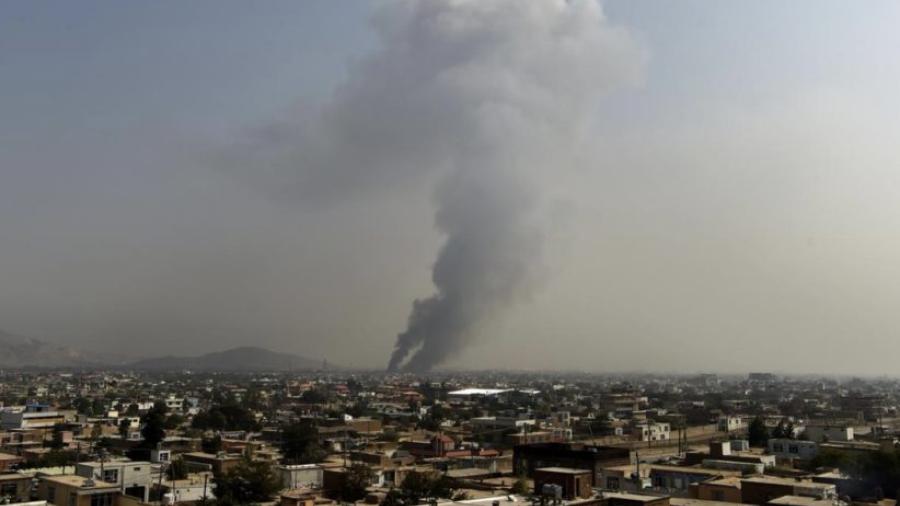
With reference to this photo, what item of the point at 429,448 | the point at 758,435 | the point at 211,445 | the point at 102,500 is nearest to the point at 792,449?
the point at 758,435

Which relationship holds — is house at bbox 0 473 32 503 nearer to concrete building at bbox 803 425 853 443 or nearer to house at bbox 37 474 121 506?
house at bbox 37 474 121 506

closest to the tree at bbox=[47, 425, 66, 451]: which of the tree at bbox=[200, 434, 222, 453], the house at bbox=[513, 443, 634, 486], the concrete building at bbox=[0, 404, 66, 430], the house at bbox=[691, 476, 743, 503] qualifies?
the concrete building at bbox=[0, 404, 66, 430]

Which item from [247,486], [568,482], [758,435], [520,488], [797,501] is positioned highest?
[568,482]

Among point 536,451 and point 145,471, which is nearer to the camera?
point 145,471

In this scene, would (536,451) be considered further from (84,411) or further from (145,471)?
(84,411)

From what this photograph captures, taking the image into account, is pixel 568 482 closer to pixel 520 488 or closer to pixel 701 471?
pixel 520 488

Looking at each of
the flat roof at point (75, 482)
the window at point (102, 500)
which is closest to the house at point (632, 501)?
the window at point (102, 500)

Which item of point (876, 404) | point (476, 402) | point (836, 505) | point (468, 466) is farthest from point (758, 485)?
point (876, 404)

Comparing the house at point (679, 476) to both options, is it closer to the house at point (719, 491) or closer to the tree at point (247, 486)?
the house at point (719, 491)

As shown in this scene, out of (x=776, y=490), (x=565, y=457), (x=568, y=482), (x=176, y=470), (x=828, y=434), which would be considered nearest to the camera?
(x=568, y=482)
